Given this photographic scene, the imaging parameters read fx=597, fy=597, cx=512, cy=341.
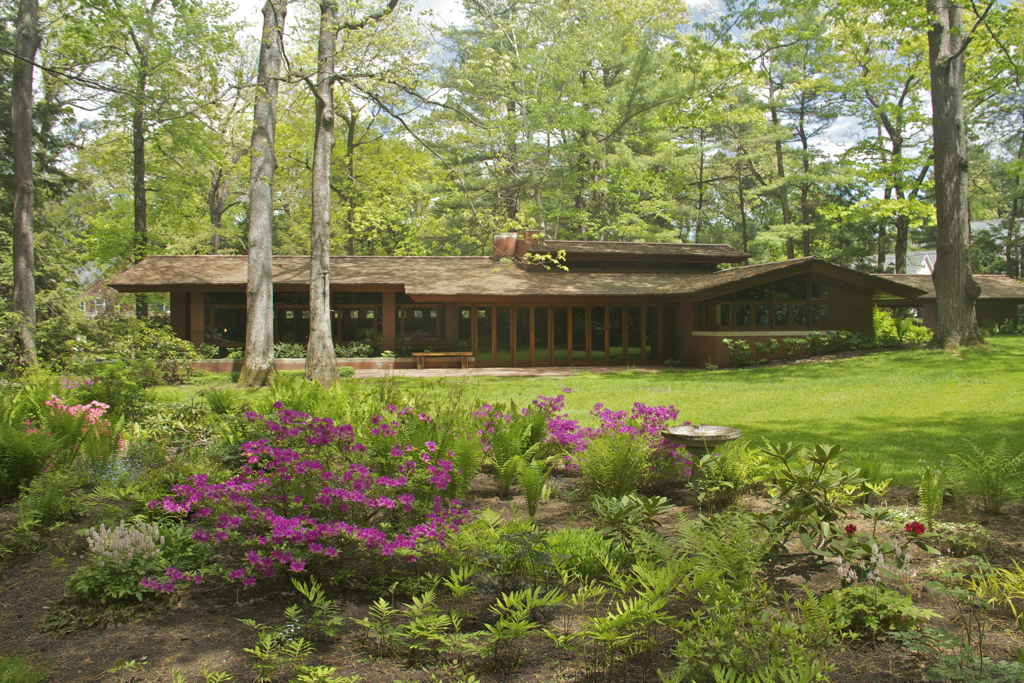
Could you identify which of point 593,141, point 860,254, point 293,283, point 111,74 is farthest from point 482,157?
point 860,254

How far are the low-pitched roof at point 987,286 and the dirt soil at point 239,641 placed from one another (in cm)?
2847

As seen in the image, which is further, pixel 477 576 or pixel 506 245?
pixel 506 245

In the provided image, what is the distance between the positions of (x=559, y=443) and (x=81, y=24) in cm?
1456

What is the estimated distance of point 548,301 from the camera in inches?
854

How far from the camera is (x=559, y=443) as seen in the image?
6.43 metres

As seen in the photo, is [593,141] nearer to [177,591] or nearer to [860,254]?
[860,254]

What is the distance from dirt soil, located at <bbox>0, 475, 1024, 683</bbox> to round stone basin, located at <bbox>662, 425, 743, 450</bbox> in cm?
178

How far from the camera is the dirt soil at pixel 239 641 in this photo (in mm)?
2752

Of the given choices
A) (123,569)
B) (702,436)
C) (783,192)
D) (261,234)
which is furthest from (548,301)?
(783,192)

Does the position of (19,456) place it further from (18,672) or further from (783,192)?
(783,192)

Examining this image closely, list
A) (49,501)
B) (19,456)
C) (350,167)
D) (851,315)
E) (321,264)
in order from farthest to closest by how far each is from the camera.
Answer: (350,167) → (851,315) → (321,264) → (19,456) → (49,501)

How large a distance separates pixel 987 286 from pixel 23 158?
3784cm

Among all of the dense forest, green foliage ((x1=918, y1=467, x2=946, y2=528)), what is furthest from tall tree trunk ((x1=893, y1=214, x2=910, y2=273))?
green foliage ((x1=918, y1=467, x2=946, y2=528))

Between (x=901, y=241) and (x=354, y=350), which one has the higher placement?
(x=901, y=241)
